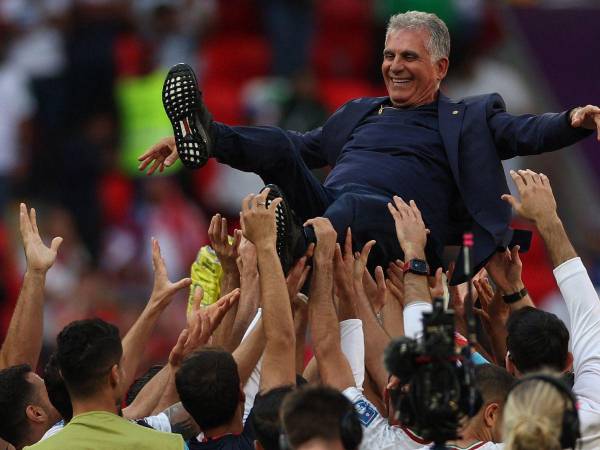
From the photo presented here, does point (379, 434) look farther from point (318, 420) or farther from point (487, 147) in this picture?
point (487, 147)

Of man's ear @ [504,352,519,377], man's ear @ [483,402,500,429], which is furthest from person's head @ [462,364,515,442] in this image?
man's ear @ [504,352,519,377]

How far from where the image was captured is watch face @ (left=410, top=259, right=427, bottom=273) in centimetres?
552

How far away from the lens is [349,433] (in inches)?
168

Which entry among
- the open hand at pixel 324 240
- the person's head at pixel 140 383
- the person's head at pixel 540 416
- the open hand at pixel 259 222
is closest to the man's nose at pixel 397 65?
the open hand at pixel 324 240

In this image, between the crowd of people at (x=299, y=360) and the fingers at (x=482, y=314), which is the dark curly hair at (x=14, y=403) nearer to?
the crowd of people at (x=299, y=360)

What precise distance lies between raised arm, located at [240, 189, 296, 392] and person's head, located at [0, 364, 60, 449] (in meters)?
0.87

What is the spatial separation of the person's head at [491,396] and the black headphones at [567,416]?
973 mm

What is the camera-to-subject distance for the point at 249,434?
5066mm

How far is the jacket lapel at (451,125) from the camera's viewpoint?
6.45 metres

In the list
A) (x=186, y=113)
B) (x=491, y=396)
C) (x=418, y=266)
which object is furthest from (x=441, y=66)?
(x=491, y=396)

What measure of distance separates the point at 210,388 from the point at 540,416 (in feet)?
4.33

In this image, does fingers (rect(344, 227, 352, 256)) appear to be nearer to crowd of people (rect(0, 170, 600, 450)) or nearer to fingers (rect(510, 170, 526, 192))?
crowd of people (rect(0, 170, 600, 450))

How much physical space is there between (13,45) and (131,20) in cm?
101

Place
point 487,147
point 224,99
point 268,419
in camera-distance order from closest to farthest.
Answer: point 268,419
point 487,147
point 224,99
